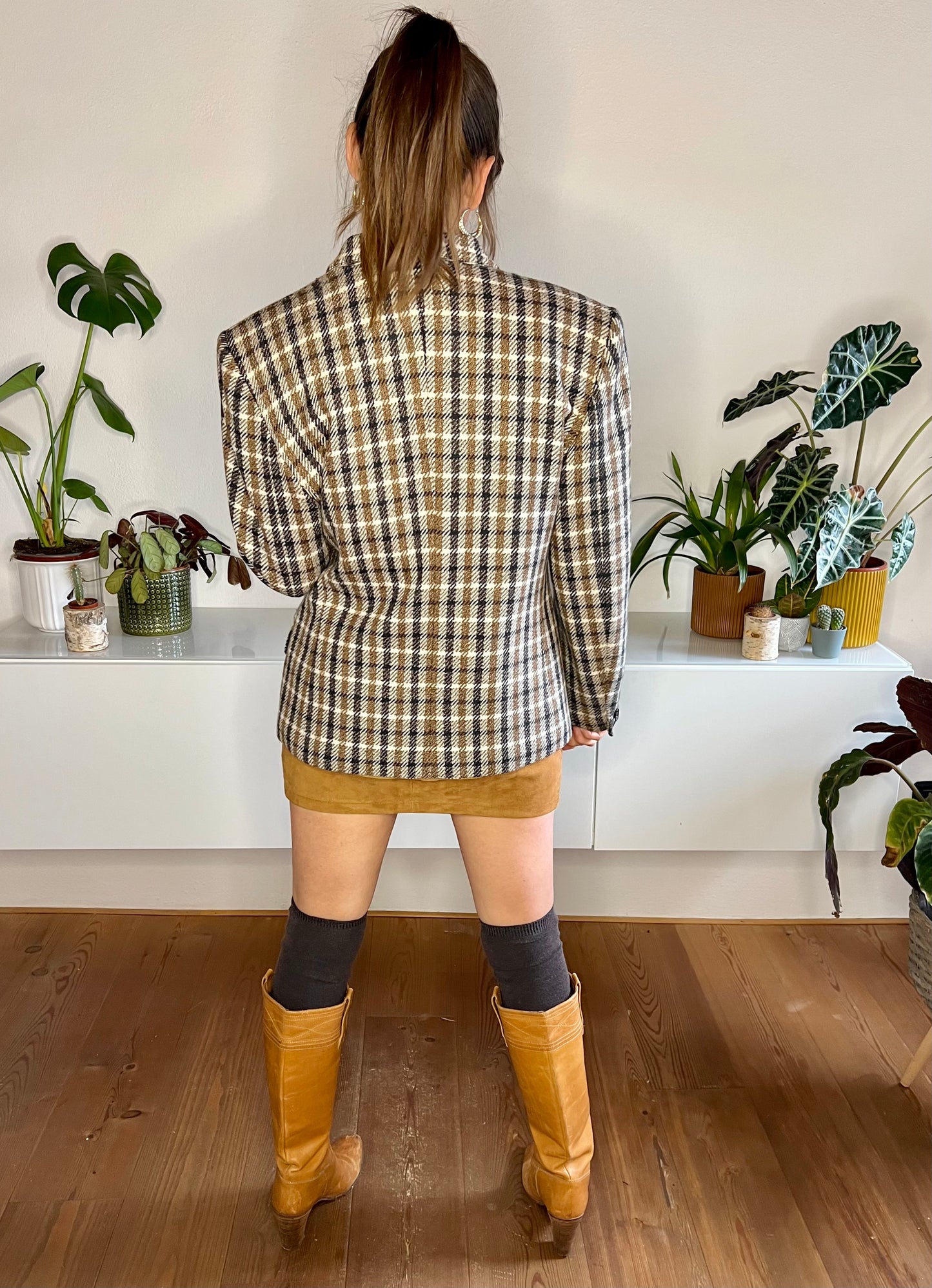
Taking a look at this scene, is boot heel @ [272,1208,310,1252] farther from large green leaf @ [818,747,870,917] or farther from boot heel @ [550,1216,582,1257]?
large green leaf @ [818,747,870,917]

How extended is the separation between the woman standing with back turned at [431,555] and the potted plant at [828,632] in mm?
727

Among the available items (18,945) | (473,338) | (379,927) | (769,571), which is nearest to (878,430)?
(769,571)

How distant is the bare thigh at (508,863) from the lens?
4.24 feet

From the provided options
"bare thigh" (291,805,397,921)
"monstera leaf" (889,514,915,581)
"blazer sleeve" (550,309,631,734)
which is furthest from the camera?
"monstera leaf" (889,514,915,581)

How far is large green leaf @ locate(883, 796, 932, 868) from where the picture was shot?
1.69m

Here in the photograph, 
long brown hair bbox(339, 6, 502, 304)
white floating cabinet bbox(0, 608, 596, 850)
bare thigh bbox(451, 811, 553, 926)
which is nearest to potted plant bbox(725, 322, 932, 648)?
white floating cabinet bbox(0, 608, 596, 850)

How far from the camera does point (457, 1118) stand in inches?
Result: 65.9

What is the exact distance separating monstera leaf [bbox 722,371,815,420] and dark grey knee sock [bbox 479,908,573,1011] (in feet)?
3.38

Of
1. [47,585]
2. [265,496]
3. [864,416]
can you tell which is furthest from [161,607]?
[864,416]

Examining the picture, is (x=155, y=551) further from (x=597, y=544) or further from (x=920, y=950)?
(x=920, y=950)

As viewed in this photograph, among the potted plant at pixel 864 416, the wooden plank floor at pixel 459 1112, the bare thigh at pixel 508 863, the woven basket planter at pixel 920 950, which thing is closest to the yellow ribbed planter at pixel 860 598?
the potted plant at pixel 864 416

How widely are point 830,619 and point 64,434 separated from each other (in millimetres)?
1504

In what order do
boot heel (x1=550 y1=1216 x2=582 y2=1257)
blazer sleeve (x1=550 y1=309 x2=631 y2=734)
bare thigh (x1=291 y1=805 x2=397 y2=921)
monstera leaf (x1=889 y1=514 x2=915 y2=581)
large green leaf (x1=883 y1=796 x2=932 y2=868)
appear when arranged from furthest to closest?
monstera leaf (x1=889 y1=514 x2=915 y2=581)
large green leaf (x1=883 y1=796 x2=932 y2=868)
boot heel (x1=550 y1=1216 x2=582 y2=1257)
bare thigh (x1=291 y1=805 x2=397 y2=921)
blazer sleeve (x1=550 y1=309 x2=631 y2=734)

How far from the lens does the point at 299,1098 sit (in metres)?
1.38
